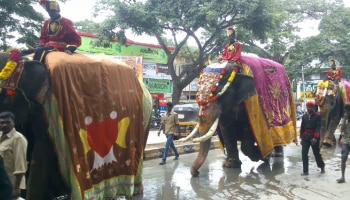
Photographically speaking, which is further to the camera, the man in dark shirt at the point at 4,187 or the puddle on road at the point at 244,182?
the puddle on road at the point at 244,182

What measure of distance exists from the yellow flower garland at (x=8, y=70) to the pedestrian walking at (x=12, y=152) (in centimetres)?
48

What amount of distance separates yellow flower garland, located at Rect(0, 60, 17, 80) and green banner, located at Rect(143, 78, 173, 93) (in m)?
17.5

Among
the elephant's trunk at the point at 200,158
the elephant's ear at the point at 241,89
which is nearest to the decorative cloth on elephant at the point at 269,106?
the elephant's ear at the point at 241,89

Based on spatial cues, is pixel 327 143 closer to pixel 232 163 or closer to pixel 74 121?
pixel 232 163

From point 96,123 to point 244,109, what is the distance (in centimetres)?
387

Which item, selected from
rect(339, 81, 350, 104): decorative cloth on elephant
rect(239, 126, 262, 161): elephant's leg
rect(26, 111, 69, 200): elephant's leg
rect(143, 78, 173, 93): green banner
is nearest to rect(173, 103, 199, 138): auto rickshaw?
rect(339, 81, 350, 104): decorative cloth on elephant

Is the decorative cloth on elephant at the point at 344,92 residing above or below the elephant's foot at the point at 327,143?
above

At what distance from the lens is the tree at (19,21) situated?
29.0 ft

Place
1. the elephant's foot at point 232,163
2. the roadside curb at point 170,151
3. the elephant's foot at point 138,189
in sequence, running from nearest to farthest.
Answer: the elephant's foot at point 138,189 → the elephant's foot at point 232,163 → the roadside curb at point 170,151

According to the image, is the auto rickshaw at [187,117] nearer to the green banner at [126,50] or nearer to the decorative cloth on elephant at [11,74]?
the green banner at [126,50]

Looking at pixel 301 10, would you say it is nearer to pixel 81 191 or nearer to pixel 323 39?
pixel 323 39

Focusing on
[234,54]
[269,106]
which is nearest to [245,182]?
[269,106]

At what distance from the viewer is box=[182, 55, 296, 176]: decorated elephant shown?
7.08 m

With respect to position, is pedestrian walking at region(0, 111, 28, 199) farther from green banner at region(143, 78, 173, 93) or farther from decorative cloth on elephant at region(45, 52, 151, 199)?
green banner at region(143, 78, 173, 93)
